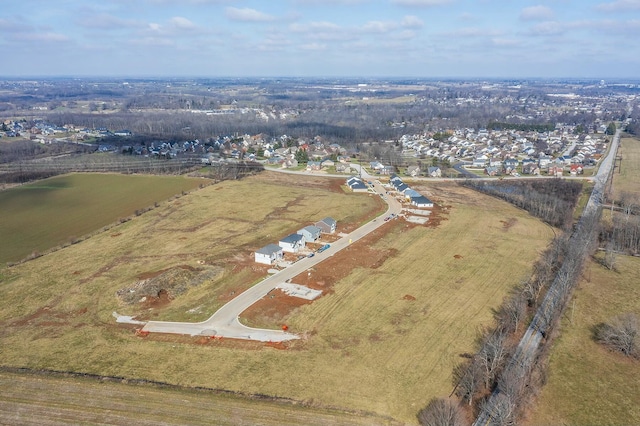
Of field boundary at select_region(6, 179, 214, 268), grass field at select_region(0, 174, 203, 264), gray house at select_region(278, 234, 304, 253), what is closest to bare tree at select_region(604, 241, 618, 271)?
gray house at select_region(278, 234, 304, 253)

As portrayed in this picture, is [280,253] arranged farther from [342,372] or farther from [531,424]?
[531,424]

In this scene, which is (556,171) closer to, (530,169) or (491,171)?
(530,169)

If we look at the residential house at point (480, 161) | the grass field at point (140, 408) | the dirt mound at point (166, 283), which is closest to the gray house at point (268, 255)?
the dirt mound at point (166, 283)

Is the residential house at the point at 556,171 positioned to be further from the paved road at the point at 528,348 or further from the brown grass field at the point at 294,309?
the paved road at the point at 528,348

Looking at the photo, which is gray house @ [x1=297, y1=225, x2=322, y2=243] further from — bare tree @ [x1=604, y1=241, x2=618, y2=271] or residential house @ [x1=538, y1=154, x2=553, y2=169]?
residential house @ [x1=538, y1=154, x2=553, y2=169]

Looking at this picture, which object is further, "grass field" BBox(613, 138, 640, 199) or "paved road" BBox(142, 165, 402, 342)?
"grass field" BBox(613, 138, 640, 199)

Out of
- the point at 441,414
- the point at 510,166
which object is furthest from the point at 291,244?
the point at 510,166

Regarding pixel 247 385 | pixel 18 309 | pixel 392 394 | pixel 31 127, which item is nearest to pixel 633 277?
pixel 392 394
